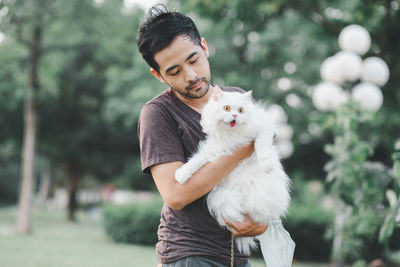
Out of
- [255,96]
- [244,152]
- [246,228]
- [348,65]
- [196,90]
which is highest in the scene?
[255,96]

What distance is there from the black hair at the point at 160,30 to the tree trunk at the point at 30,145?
12.8 m

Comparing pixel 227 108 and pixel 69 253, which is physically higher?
pixel 227 108

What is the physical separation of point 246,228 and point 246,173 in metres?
0.29

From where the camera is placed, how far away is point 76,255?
10.3 metres

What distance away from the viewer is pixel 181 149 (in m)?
2.15

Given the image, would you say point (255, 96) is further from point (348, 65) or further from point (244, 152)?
point (244, 152)

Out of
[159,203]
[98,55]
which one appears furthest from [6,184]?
[159,203]

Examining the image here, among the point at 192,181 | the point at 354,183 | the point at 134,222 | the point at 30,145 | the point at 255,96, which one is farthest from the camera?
the point at 30,145

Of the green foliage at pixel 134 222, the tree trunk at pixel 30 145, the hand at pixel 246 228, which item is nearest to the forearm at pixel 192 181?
the hand at pixel 246 228

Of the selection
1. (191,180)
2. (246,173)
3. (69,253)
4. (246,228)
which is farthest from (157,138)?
(69,253)

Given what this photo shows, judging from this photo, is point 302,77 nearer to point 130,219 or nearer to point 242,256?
point 130,219

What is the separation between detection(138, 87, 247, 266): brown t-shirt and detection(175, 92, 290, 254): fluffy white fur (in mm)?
70

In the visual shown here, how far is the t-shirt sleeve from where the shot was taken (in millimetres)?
2059

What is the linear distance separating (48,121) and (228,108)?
2090cm
